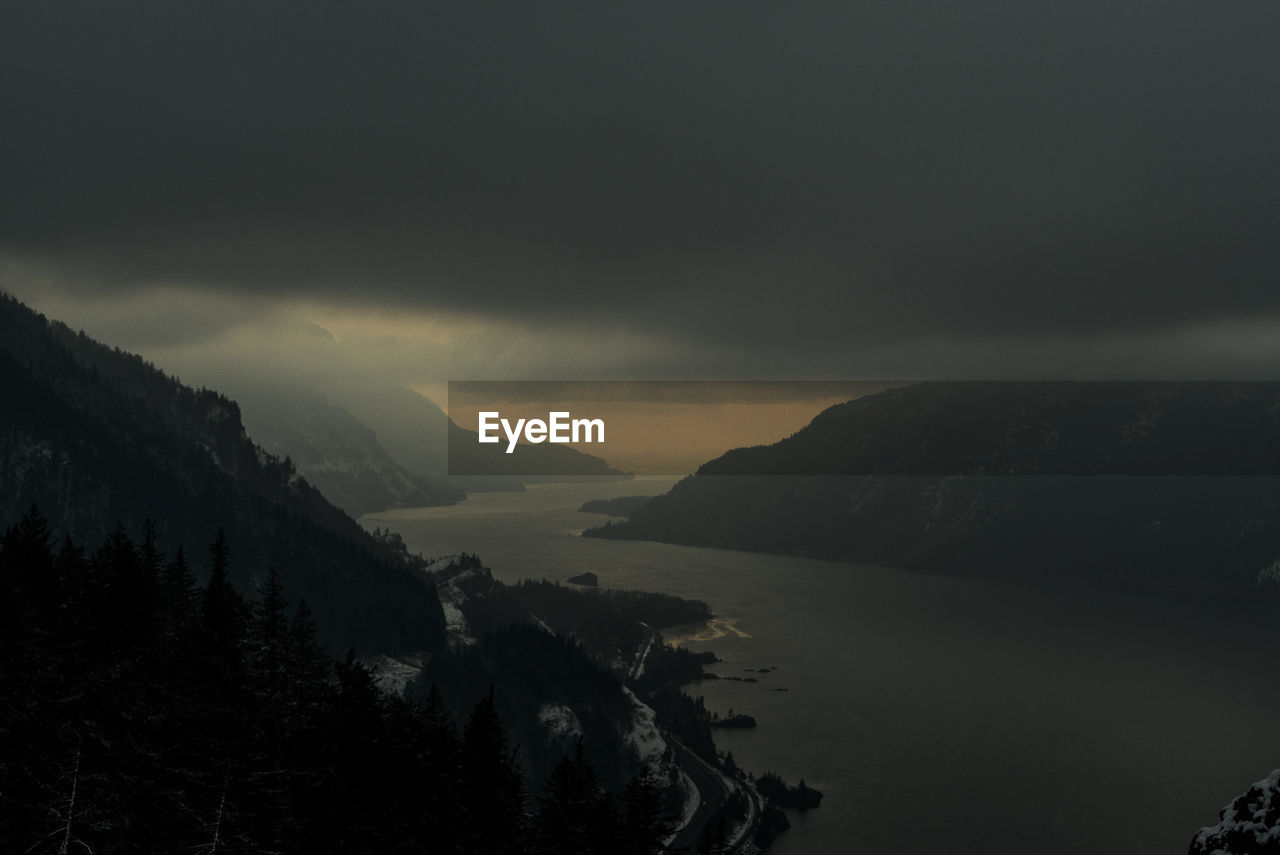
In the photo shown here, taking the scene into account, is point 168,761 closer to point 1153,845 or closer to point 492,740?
point 492,740

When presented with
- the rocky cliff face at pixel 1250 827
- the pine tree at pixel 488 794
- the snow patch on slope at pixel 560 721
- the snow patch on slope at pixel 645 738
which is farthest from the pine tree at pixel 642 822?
the snow patch on slope at pixel 560 721

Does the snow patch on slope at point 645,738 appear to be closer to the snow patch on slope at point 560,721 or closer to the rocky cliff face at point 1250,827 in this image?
the snow patch on slope at point 560,721

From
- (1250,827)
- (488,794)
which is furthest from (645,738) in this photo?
(1250,827)

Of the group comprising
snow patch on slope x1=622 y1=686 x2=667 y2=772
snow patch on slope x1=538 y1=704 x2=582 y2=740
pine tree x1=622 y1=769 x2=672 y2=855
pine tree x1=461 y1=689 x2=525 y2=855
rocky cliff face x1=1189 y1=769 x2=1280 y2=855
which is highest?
rocky cliff face x1=1189 y1=769 x2=1280 y2=855

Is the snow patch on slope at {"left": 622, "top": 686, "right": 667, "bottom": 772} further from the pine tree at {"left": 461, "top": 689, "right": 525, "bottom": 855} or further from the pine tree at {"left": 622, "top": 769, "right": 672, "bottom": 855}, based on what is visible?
the pine tree at {"left": 461, "top": 689, "right": 525, "bottom": 855}

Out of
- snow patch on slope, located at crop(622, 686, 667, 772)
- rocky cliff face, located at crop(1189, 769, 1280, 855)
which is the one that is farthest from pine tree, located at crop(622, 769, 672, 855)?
snow patch on slope, located at crop(622, 686, 667, 772)

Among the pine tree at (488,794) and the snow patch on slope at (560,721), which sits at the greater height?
the pine tree at (488,794)

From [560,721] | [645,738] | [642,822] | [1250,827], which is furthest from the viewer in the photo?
[645,738]

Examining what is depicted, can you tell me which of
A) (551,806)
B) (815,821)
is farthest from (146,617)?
(815,821)

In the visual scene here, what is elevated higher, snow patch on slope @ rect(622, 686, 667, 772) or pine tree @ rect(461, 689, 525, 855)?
pine tree @ rect(461, 689, 525, 855)

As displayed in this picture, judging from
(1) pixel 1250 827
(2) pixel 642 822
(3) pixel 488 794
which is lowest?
(2) pixel 642 822

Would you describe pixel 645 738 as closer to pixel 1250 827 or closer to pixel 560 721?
pixel 560 721

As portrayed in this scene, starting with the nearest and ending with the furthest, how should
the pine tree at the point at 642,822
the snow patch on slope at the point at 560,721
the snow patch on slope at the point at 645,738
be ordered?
the pine tree at the point at 642,822, the snow patch on slope at the point at 560,721, the snow patch on slope at the point at 645,738
